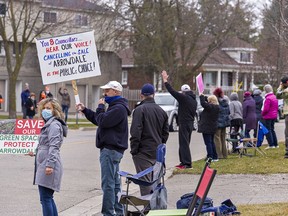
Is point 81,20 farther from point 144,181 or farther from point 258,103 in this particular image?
point 144,181

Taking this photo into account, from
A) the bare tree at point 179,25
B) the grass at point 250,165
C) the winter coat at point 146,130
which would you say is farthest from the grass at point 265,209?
the bare tree at point 179,25

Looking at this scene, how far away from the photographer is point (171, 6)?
153ft

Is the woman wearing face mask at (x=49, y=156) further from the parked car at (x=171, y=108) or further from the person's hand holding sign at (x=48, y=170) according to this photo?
the parked car at (x=171, y=108)

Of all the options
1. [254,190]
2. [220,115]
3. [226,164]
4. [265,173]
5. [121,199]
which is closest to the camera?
[121,199]

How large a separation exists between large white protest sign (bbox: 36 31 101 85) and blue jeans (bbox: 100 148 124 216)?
61.8 inches

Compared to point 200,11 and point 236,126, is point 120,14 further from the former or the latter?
point 236,126

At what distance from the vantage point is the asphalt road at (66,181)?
39.6ft

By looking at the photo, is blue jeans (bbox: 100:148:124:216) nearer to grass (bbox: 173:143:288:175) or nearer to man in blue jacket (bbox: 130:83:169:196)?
man in blue jacket (bbox: 130:83:169:196)

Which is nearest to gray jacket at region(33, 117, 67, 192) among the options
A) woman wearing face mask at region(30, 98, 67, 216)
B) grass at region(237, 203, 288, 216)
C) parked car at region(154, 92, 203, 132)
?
woman wearing face mask at region(30, 98, 67, 216)

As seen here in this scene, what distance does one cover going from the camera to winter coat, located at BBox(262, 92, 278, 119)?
19797 millimetres

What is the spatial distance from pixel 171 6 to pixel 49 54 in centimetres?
3568

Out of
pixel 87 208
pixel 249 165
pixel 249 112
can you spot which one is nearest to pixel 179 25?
pixel 249 112

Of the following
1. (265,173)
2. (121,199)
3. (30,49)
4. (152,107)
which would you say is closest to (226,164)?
(265,173)

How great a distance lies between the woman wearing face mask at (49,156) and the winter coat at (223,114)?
29.6ft
